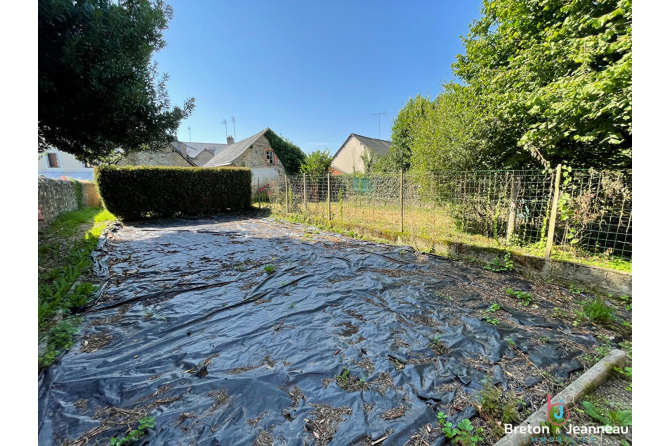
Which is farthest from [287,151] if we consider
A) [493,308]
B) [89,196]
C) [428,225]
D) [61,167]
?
[493,308]

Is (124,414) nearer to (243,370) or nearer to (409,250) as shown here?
(243,370)

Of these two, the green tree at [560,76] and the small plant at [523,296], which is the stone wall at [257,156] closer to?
the green tree at [560,76]

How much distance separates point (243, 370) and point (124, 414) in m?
0.69

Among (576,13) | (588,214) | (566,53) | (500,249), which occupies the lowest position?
(500,249)

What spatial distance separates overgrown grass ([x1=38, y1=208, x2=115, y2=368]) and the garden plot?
0.14 metres

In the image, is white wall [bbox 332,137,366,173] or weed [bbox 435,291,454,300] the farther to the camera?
white wall [bbox 332,137,366,173]

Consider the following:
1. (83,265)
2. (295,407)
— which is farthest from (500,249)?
(83,265)

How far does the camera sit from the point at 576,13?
12.8 ft

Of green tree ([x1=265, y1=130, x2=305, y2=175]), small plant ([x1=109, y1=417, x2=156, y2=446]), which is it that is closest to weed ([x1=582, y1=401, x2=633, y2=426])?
small plant ([x1=109, y1=417, x2=156, y2=446])

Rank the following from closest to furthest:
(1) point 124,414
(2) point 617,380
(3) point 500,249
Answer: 1. (1) point 124,414
2. (2) point 617,380
3. (3) point 500,249

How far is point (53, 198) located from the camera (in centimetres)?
860

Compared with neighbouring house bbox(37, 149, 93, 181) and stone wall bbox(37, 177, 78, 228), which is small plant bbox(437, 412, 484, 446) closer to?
stone wall bbox(37, 177, 78, 228)

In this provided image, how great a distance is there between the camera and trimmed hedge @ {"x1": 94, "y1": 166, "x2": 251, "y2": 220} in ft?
29.1

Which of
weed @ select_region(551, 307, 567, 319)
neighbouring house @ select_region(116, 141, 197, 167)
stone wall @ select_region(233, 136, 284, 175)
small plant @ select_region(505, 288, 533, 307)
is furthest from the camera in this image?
stone wall @ select_region(233, 136, 284, 175)
